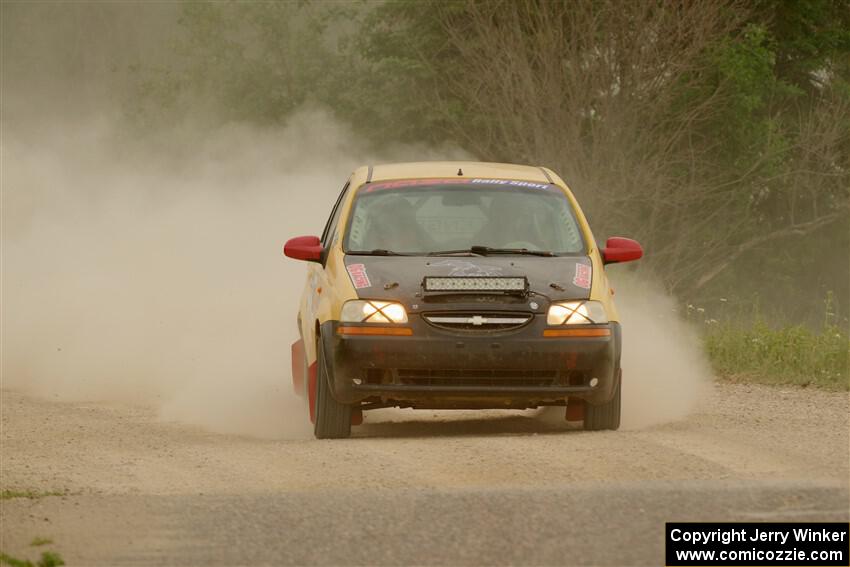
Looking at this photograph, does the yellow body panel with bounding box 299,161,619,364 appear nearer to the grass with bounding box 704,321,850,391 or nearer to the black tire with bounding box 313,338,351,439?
the black tire with bounding box 313,338,351,439

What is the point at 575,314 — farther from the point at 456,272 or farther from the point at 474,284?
the point at 456,272

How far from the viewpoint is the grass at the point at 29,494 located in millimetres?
8923

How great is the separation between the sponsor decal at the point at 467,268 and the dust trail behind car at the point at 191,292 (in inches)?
74.3

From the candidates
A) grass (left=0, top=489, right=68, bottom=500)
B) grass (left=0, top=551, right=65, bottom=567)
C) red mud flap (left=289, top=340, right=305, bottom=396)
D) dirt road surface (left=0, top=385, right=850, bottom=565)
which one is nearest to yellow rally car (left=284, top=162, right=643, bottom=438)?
dirt road surface (left=0, top=385, right=850, bottom=565)

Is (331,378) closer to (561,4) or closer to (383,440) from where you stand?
(383,440)

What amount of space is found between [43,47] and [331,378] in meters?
57.9

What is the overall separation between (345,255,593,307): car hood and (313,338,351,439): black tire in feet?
1.80

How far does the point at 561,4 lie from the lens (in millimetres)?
32094

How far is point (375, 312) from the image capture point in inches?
437

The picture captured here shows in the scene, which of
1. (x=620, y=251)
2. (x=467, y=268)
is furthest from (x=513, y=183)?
(x=467, y=268)

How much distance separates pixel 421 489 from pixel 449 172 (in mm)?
4496

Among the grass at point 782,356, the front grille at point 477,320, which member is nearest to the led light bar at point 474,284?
the front grille at point 477,320

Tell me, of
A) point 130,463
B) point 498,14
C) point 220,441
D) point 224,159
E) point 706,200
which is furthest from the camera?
point 224,159

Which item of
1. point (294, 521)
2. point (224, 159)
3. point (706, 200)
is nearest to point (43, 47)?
point (224, 159)
